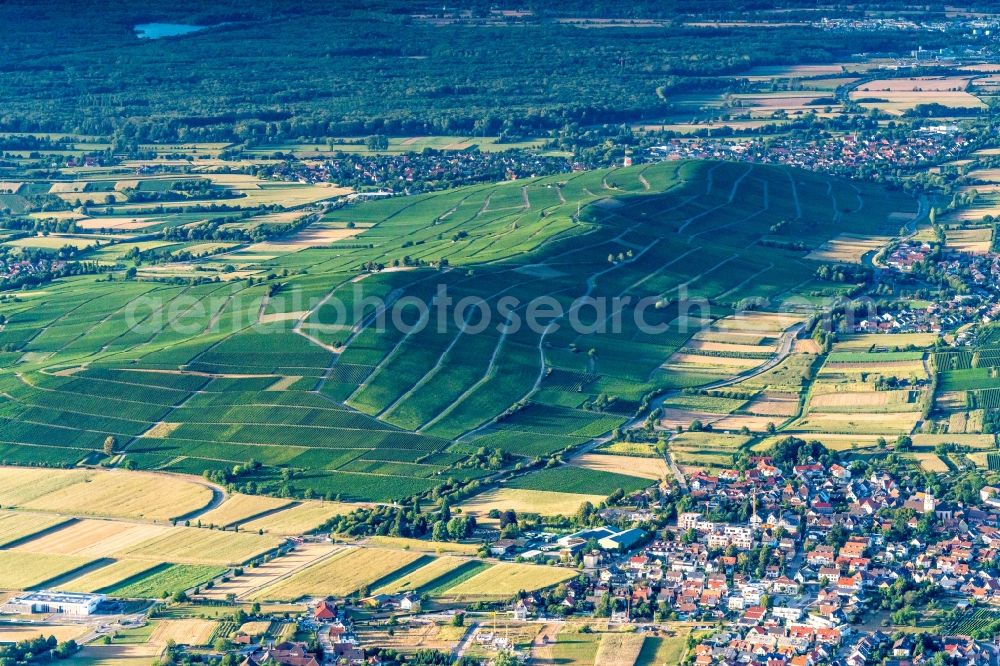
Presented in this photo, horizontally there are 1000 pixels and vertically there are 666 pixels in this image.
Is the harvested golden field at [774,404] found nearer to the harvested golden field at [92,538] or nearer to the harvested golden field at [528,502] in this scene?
the harvested golden field at [528,502]

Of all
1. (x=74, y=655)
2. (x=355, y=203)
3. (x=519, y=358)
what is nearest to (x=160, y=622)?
(x=74, y=655)

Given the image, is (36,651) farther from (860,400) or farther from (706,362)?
(706,362)

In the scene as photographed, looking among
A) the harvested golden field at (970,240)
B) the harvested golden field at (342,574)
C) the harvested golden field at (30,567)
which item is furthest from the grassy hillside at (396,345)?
the harvested golden field at (30,567)

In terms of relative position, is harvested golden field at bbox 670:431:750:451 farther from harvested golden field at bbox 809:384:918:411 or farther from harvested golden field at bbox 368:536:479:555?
harvested golden field at bbox 368:536:479:555

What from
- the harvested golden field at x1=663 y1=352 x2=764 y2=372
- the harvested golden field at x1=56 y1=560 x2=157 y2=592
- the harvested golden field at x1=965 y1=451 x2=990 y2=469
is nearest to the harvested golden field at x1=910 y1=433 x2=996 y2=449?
the harvested golden field at x1=965 y1=451 x2=990 y2=469

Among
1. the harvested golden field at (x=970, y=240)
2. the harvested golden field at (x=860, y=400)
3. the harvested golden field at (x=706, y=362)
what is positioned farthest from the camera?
the harvested golden field at (x=970, y=240)

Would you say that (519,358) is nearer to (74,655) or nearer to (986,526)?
(986,526)

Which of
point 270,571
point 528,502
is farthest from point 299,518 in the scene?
point 528,502
